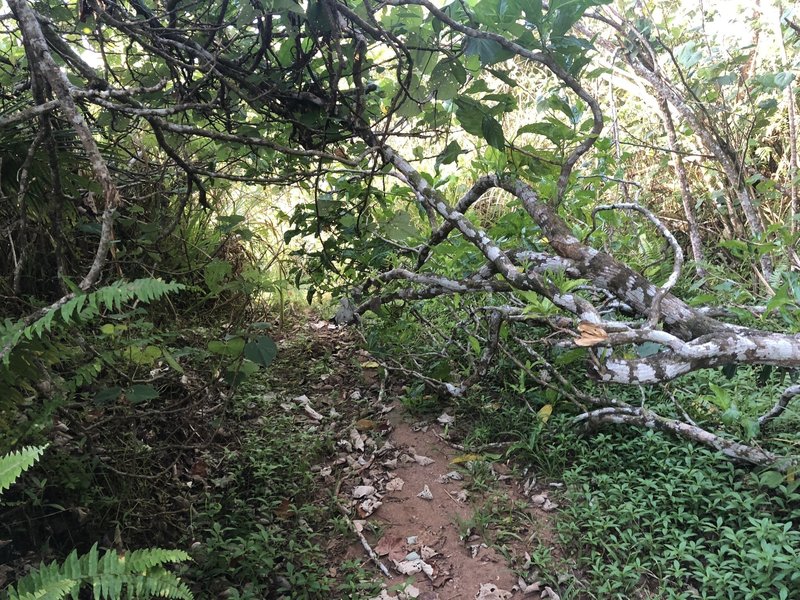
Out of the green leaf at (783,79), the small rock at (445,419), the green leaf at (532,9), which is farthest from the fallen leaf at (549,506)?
the green leaf at (783,79)

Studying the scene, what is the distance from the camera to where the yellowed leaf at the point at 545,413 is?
115 inches

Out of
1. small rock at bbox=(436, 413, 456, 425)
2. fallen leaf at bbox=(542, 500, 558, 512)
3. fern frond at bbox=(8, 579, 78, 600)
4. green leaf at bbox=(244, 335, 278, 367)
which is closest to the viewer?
fern frond at bbox=(8, 579, 78, 600)

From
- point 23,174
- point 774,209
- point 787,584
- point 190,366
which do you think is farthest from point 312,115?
point 774,209

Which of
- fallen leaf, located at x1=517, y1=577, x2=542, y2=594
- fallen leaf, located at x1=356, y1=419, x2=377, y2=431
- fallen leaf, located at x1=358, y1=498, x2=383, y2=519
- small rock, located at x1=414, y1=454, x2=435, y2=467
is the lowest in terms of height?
fallen leaf, located at x1=517, y1=577, x2=542, y2=594

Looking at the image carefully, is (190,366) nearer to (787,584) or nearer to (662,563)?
(662,563)

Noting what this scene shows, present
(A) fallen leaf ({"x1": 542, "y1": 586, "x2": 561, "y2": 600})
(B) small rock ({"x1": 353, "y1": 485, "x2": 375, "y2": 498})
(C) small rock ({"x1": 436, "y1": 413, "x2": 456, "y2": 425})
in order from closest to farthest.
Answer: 1. (A) fallen leaf ({"x1": 542, "y1": 586, "x2": 561, "y2": 600})
2. (B) small rock ({"x1": 353, "y1": 485, "x2": 375, "y2": 498})
3. (C) small rock ({"x1": 436, "y1": 413, "x2": 456, "y2": 425})

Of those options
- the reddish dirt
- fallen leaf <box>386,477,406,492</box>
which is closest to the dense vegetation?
the reddish dirt

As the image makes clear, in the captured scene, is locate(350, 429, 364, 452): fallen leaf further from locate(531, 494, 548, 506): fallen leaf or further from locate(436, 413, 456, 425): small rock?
locate(531, 494, 548, 506): fallen leaf

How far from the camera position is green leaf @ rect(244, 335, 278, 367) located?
7.29 feet

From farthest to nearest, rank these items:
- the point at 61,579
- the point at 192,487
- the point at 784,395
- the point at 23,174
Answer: the point at 192,487, the point at 784,395, the point at 23,174, the point at 61,579

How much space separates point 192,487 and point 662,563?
82.5 inches

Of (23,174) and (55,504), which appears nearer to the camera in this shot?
(23,174)

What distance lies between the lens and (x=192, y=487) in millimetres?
2645

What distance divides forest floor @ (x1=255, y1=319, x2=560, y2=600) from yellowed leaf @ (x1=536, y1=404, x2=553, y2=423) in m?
0.30
